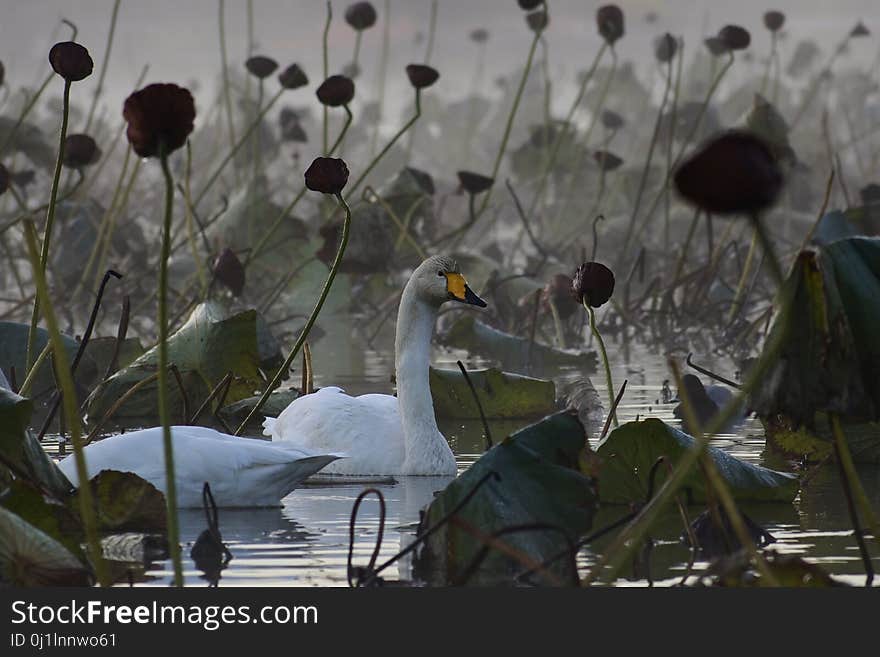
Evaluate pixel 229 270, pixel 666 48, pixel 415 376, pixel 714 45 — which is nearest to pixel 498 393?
pixel 415 376

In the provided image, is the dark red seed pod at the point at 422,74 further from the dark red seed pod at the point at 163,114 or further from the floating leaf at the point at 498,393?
the dark red seed pod at the point at 163,114

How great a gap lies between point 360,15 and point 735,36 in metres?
1.73

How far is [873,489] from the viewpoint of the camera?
557cm

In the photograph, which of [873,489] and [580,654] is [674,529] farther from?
[580,654]

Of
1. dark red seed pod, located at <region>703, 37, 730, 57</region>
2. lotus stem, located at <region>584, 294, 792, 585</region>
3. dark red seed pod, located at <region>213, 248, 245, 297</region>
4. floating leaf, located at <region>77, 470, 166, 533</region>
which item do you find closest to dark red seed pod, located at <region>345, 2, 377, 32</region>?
dark red seed pod, located at <region>213, 248, 245, 297</region>

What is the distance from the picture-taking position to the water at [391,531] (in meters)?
4.38

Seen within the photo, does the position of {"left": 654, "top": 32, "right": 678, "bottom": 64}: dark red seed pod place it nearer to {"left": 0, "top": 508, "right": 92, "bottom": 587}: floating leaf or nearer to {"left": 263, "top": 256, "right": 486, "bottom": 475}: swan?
{"left": 263, "top": 256, "right": 486, "bottom": 475}: swan

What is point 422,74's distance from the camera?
7504 millimetres

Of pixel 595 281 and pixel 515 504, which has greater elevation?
pixel 595 281

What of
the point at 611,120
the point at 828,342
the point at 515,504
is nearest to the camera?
the point at 828,342

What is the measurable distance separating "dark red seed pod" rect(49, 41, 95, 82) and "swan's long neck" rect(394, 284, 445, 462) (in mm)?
1540

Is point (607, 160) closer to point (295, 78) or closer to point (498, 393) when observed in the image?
point (295, 78)

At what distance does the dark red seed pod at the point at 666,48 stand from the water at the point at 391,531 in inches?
138

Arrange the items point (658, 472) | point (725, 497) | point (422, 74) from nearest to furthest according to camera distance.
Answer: point (725, 497) < point (658, 472) < point (422, 74)
